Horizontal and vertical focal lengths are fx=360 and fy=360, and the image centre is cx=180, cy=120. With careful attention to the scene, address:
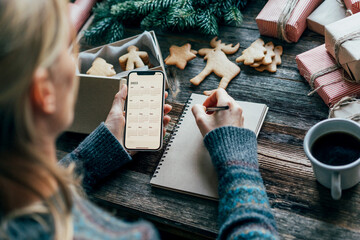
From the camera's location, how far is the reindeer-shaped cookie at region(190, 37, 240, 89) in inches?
39.0

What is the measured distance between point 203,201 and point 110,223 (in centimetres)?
29

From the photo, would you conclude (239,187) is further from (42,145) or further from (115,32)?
(115,32)

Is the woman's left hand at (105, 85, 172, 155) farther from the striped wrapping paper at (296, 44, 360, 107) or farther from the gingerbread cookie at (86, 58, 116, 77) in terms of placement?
the striped wrapping paper at (296, 44, 360, 107)

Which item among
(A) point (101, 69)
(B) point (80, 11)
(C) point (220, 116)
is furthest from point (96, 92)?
(B) point (80, 11)

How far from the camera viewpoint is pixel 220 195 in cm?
75

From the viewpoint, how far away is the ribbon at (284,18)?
991mm

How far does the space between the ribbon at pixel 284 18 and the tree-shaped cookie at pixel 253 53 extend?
0.06 m

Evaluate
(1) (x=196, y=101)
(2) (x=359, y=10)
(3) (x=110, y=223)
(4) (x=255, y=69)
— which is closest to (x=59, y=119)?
(3) (x=110, y=223)

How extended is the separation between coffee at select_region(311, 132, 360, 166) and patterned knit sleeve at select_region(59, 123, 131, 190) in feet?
1.40

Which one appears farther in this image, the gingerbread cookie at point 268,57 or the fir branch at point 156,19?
the fir branch at point 156,19

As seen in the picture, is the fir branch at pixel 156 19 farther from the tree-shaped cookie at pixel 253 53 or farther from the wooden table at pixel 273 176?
the tree-shaped cookie at pixel 253 53

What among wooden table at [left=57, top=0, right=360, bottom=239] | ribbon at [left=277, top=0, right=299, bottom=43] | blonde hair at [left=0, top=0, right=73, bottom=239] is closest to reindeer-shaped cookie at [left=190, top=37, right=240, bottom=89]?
wooden table at [left=57, top=0, right=360, bottom=239]

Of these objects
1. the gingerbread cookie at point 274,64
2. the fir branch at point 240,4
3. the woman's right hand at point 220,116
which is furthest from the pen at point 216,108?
the fir branch at point 240,4

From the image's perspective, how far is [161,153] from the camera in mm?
905
